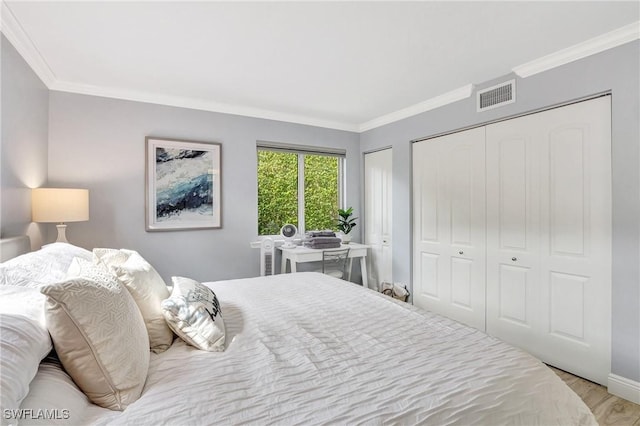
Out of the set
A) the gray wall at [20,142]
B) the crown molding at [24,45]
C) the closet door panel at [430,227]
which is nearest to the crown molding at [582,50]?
the closet door panel at [430,227]

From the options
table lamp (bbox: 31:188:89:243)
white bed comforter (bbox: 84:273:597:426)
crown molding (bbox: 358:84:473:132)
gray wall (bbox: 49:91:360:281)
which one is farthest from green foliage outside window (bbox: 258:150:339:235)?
white bed comforter (bbox: 84:273:597:426)

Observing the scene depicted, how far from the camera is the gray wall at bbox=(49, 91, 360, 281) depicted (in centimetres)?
295

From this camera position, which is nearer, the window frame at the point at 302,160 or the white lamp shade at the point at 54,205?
the white lamp shade at the point at 54,205

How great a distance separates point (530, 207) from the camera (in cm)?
267

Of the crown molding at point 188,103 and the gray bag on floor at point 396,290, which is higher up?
the crown molding at point 188,103

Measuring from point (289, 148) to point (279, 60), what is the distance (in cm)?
159

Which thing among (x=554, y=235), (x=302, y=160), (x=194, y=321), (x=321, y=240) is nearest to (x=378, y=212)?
(x=321, y=240)

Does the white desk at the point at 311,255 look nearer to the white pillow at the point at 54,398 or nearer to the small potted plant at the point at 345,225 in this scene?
the small potted plant at the point at 345,225

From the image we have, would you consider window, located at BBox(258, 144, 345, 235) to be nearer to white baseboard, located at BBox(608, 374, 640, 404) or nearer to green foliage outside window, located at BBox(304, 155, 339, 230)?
green foliage outside window, located at BBox(304, 155, 339, 230)

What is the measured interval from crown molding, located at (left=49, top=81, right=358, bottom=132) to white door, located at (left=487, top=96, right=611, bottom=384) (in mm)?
2163

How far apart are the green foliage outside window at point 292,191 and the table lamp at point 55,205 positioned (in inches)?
73.5

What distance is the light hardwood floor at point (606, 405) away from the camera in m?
1.91

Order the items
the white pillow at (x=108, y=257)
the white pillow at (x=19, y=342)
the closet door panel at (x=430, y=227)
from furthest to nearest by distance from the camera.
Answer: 1. the closet door panel at (x=430, y=227)
2. the white pillow at (x=108, y=257)
3. the white pillow at (x=19, y=342)

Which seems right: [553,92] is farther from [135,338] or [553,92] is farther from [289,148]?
[135,338]
